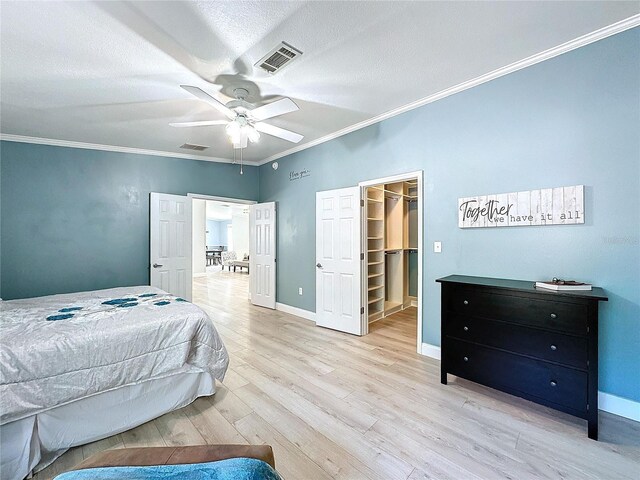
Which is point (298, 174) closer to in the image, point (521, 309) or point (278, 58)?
point (278, 58)

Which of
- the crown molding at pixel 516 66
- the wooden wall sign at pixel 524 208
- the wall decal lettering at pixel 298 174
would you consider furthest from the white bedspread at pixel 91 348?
the crown molding at pixel 516 66

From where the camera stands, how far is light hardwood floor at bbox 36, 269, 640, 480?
167 cm

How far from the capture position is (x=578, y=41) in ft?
7.21

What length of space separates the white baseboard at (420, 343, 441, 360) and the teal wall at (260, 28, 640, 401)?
0.26ft

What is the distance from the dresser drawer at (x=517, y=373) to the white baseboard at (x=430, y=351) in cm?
57

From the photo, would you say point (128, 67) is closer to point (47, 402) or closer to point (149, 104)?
point (149, 104)

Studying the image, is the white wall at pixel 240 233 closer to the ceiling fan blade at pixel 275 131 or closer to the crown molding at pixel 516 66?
the crown molding at pixel 516 66

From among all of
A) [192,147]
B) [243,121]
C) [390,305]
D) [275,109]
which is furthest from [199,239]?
[275,109]

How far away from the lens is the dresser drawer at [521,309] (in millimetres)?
1949

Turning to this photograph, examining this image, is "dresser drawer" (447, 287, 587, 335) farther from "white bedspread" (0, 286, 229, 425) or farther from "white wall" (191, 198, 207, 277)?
"white wall" (191, 198, 207, 277)

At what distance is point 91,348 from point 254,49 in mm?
2422

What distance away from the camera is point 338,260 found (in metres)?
4.10

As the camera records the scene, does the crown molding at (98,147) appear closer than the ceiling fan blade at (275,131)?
No

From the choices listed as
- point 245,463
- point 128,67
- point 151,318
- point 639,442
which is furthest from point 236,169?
point 639,442
